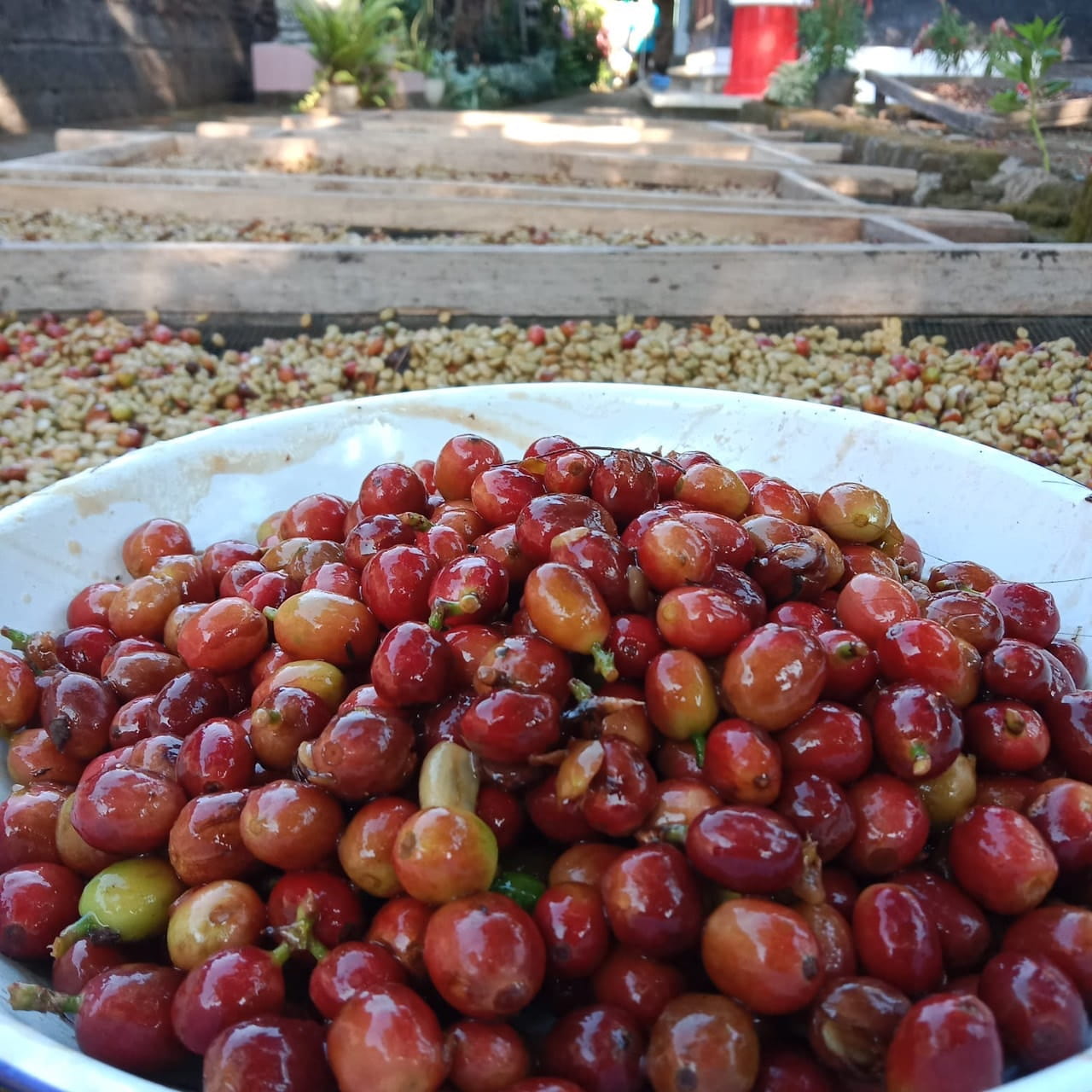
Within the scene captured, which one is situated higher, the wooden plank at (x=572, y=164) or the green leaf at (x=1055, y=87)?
the green leaf at (x=1055, y=87)

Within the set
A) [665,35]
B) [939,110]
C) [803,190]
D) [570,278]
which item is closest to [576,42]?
[665,35]

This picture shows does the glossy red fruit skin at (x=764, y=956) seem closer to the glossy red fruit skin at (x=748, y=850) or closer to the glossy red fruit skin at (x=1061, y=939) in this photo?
the glossy red fruit skin at (x=748, y=850)

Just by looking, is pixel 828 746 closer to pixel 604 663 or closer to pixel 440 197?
pixel 604 663

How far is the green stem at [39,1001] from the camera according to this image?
101 cm

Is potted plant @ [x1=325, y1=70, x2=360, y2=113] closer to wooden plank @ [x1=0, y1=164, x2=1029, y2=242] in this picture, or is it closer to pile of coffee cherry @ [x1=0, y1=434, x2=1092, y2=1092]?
wooden plank @ [x1=0, y1=164, x2=1029, y2=242]

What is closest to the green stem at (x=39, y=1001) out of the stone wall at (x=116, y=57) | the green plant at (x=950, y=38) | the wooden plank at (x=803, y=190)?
the wooden plank at (x=803, y=190)

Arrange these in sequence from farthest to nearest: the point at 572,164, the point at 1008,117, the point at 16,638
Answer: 1. the point at 1008,117
2. the point at 572,164
3. the point at 16,638

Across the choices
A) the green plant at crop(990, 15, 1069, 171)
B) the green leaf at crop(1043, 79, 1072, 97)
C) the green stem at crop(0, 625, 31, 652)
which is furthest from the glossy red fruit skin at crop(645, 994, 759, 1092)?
the green leaf at crop(1043, 79, 1072, 97)

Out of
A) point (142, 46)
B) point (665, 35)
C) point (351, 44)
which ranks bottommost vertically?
point (665, 35)

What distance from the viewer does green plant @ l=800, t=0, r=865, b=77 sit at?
43.7 feet

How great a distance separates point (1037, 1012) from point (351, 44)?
12868 mm

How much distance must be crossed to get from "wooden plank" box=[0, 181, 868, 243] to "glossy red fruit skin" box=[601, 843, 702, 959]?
4477mm

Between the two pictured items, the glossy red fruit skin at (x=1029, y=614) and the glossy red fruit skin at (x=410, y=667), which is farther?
the glossy red fruit skin at (x=1029, y=614)

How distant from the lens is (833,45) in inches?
524
